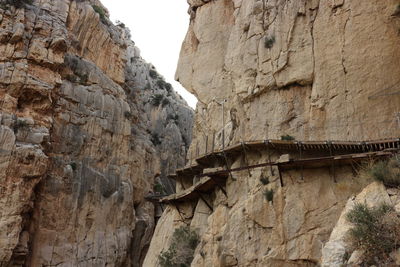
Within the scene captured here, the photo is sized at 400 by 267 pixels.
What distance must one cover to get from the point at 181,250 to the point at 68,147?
16.8m

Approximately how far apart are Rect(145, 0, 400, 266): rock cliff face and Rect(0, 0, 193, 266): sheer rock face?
32.1 feet

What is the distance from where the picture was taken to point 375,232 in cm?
903

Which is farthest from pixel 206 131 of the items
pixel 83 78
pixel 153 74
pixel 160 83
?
pixel 153 74

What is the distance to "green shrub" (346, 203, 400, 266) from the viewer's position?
8.72 metres

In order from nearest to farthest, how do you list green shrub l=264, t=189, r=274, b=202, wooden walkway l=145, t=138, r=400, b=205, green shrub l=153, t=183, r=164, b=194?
wooden walkway l=145, t=138, r=400, b=205 < green shrub l=264, t=189, r=274, b=202 < green shrub l=153, t=183, r=164, b=194

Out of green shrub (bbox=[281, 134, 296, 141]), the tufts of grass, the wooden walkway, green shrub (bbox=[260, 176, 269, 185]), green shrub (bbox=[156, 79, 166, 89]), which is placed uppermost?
green shrub (bbox=[156, 79, 166, 89])

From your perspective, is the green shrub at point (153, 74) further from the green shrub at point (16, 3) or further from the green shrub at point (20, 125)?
the green shrub at point (20, 125)

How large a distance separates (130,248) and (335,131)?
76.7 ft

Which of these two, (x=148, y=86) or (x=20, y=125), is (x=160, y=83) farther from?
(x=20, y=125)

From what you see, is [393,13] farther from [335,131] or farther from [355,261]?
[355,261]

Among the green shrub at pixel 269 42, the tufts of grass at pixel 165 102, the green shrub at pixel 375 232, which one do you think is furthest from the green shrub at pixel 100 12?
the green shrub at pixel 375 232

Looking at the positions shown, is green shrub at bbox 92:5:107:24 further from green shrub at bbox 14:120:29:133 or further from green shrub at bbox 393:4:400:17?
green shrub at bbox 393:4:400:17

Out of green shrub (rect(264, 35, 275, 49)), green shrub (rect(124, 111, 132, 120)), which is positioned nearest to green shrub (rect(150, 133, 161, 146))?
green shrub (rect(124, 111, 132, 120))

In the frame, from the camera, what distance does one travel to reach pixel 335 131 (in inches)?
676
